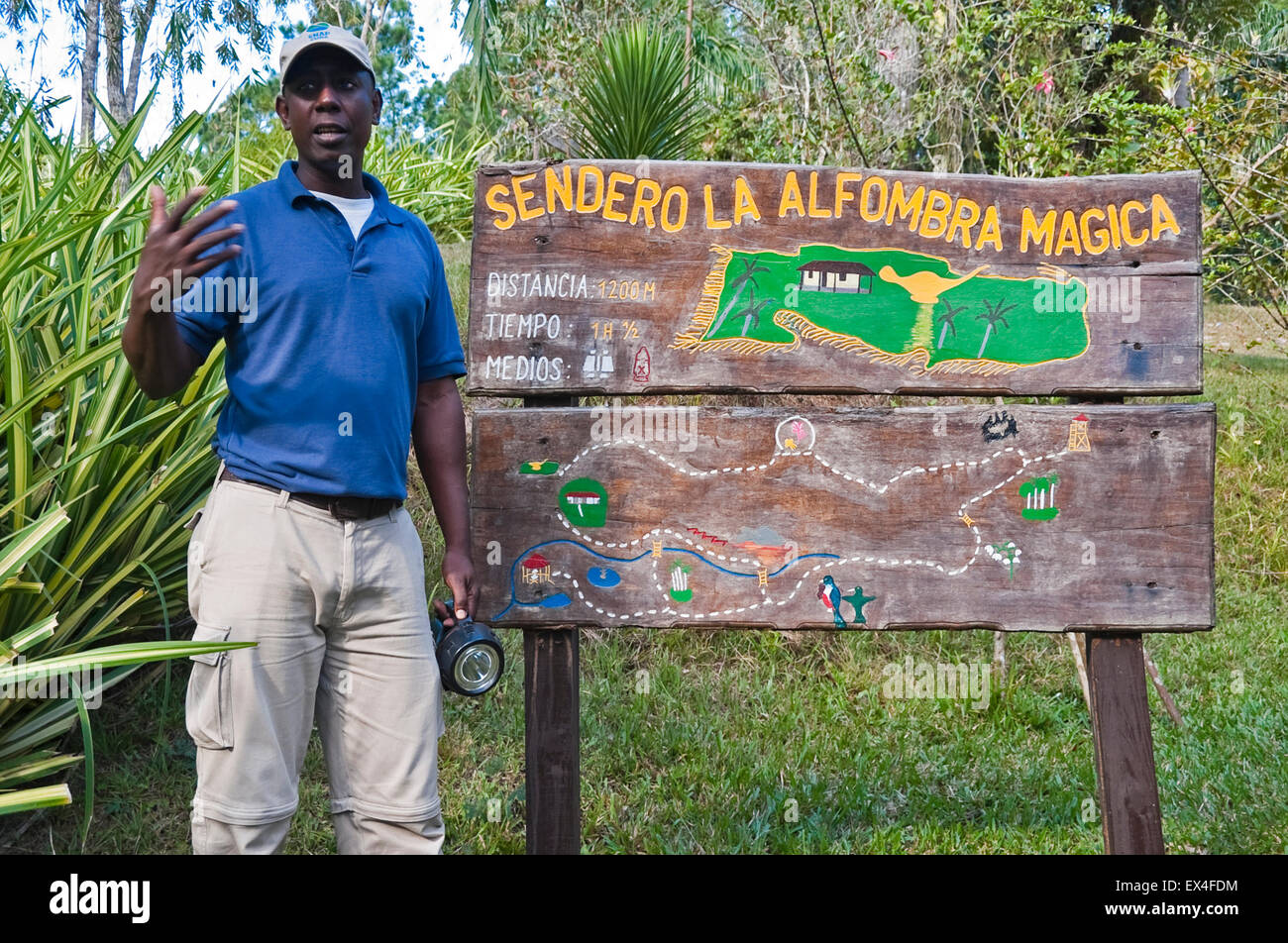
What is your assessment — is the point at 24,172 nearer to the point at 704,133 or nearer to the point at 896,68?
the point at 704,133

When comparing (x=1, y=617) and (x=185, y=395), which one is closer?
(x=1, y=617)

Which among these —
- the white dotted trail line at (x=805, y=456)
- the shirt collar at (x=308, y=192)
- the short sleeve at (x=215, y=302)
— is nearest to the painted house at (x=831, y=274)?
the white dotted trail line at (x=805, y=456)

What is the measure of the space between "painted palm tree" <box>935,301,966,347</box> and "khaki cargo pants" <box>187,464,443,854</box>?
1494 mm

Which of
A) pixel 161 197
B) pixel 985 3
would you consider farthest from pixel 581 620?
pixel 985 3

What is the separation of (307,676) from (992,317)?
1.96 metres

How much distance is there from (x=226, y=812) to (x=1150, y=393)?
8.22 feet

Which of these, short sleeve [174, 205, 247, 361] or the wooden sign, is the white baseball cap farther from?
the wooden sign

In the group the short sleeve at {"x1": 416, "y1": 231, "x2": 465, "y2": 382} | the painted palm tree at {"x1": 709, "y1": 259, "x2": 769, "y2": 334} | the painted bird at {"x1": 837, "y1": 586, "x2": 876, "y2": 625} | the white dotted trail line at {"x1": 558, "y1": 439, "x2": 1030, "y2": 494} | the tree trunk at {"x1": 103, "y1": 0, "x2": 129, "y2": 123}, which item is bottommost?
the painted bird at {"x1": 837, "y1": 586, "x2": 876, "y2": 625}

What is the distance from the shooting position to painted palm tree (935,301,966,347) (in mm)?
2916

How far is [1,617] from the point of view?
111 inches

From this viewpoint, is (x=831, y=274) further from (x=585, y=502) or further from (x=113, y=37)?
(x=113, y=37)

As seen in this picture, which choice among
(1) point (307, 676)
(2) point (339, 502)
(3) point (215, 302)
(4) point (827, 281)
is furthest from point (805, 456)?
(3) point (215, 302)

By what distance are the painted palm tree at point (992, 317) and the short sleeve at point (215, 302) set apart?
1842 millimetres

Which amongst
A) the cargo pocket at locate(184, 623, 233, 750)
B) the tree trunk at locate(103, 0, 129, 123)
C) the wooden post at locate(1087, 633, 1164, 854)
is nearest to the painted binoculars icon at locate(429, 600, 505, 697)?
the cargo pocket at locate(184, 623, 233, 750)
